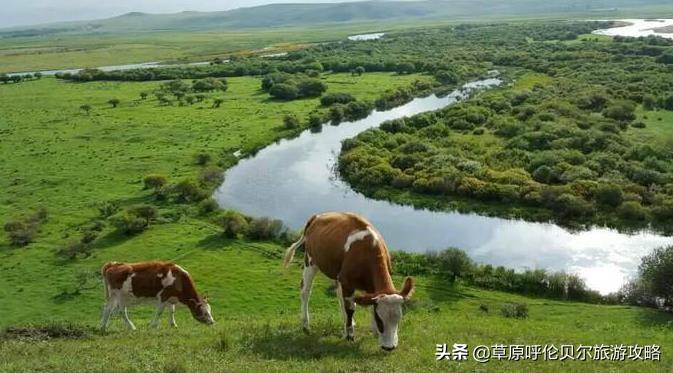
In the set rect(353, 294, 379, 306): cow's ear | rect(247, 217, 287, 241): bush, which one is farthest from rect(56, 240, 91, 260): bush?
rect(353, 294, 379, 306): cow's ear

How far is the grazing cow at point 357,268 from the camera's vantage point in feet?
46.9

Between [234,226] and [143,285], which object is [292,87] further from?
[143,285]

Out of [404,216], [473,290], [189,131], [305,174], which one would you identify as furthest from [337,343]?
[189,131]

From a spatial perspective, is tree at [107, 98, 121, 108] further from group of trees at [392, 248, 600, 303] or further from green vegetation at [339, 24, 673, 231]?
group of trees at [392, 248, 600, 303]

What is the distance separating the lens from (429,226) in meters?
49.9

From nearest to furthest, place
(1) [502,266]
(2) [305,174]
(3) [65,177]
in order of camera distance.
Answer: (1) [502,266] < (3) [65,177] < (2) [305,174]

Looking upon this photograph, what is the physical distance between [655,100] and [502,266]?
56.9m

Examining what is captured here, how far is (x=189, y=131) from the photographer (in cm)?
8088

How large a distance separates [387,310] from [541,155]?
50256 millimetres

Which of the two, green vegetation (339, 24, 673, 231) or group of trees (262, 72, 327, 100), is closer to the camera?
green vegetation (339, 24, 673, 231)

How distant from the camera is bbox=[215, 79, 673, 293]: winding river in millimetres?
42656

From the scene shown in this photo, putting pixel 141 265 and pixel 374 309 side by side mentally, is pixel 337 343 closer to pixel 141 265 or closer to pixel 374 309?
pixel 374 309

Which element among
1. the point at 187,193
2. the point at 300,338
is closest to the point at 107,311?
the point at 300,338

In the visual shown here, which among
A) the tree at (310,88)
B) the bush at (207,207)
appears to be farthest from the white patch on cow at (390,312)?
the tree at (310,88)
